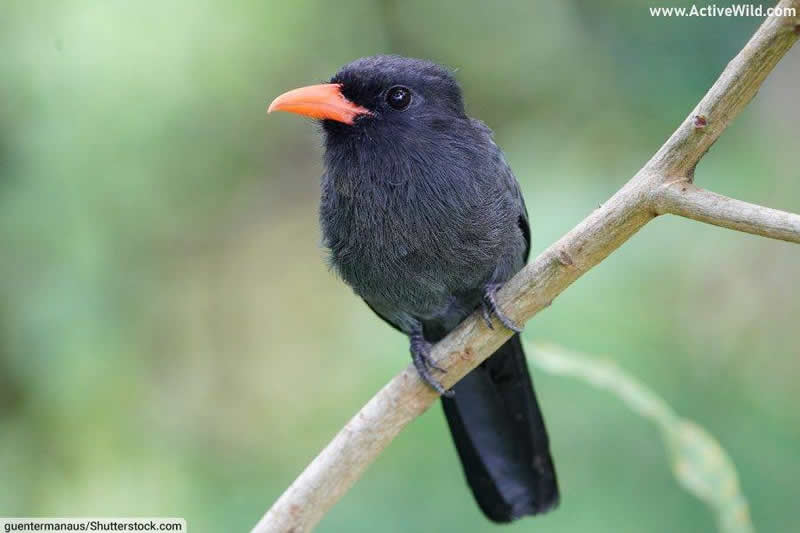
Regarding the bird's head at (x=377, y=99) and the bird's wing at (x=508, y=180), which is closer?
the bird's head at (x=377, y=99)

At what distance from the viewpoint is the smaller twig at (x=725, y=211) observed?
6.79 ft

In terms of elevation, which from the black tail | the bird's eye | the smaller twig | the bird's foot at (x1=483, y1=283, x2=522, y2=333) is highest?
the bird's eye

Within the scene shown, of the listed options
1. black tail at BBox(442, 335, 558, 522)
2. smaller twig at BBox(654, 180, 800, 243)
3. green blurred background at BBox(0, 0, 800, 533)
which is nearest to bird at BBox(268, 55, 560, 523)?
black tail at BBox(442, 335, 558, 522)

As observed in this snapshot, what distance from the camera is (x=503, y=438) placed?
3.58 metres

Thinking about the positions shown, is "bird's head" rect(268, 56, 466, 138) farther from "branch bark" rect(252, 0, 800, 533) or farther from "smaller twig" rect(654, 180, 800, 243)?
"smaller twig" rect(654, 180, 800, 243)

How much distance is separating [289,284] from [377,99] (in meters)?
2.37

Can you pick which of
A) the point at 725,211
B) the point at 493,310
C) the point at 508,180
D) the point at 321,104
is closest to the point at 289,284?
the point at 508,180

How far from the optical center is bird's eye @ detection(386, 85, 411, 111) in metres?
3.06

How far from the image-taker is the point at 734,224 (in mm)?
2168

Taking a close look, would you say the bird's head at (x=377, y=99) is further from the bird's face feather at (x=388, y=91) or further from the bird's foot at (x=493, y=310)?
the bird's foot at (x=493, y=310)

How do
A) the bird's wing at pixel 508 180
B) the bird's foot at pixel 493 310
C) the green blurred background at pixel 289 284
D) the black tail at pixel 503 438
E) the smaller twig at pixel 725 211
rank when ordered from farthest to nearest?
the green blurred background at pixel 289 284
the black tail at pixel 503 438
the bird's wing at pixel 508 180
the bird's foot at pixel 493 310
the smaller twig at pixel 725 211

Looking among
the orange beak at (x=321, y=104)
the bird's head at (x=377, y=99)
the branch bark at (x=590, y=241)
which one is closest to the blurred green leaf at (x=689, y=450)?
the branch bark at (x=590, y=241)

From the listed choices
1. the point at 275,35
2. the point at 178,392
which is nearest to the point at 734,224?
the point at 275,35

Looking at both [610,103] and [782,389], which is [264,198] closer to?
[610,103]
